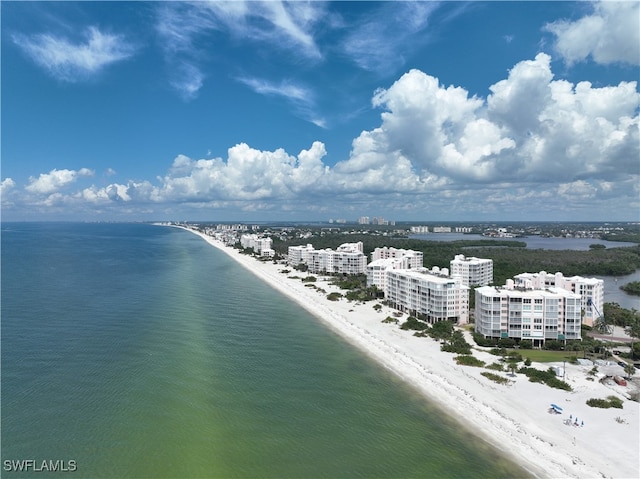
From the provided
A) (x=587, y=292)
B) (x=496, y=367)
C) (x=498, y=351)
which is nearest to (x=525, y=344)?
(x=498, y=351)

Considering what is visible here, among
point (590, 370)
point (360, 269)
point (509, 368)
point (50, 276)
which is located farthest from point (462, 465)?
point (50, 276)

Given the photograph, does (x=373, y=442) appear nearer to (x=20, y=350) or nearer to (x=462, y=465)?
(x=462, y=465)

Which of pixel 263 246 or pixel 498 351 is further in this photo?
pixel 263 246

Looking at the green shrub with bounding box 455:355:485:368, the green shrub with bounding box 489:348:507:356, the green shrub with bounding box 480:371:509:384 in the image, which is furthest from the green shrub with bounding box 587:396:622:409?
the green shrub with bounding box 489:348:507:356

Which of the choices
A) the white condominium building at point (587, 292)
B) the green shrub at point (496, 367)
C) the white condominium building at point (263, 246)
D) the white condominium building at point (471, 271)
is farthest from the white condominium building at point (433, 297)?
the white condominium building at point (263, 246)

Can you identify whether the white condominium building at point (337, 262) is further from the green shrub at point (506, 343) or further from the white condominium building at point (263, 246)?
the green shrub at point (506, 343)

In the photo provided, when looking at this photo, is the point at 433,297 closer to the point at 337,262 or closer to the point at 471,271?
Answer: the point at 471,271
